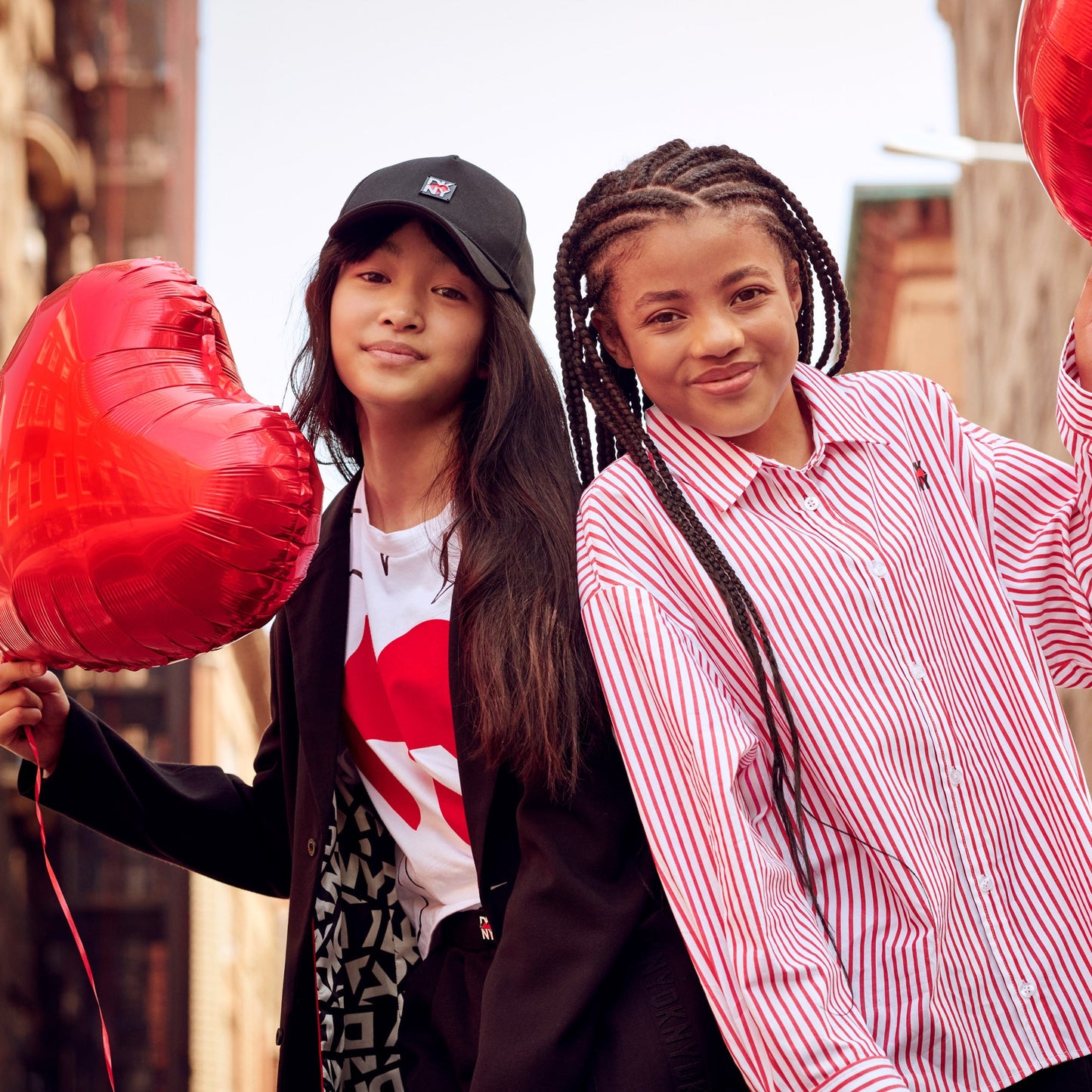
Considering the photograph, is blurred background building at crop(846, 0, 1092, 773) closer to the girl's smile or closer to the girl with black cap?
the girl with black cap

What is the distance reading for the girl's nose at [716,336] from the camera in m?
2.58

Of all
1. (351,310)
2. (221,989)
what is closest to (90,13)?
(221,989)

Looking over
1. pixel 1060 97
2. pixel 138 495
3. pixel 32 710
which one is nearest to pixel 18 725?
pixel 32 710

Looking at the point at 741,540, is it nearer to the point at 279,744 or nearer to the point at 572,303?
the point at 572,303

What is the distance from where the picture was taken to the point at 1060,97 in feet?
7.80

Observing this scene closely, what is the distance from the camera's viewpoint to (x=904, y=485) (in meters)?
2.64

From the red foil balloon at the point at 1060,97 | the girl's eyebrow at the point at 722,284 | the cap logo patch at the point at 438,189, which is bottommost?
the girl's eyebrow at the point at 722,284

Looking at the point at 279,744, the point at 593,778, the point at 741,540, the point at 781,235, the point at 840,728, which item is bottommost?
the point at 279,744

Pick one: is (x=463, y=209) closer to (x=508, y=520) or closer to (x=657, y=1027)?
(x=508, y=520)

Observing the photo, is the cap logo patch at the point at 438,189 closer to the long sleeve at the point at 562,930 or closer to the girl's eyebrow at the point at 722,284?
the girl's eyebrow at the point at 722,284

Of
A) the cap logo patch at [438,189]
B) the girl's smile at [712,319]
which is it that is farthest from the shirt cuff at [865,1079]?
the cap logo patch at [438,189]

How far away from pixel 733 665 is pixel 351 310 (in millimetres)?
1126

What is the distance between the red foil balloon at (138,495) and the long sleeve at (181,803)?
39 centimetres

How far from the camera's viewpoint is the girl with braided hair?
2.35m
